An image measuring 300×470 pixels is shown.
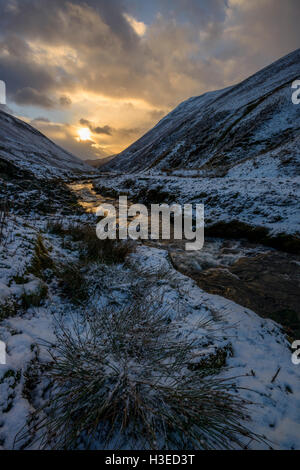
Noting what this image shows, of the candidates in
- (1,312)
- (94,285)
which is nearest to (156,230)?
(94,285)

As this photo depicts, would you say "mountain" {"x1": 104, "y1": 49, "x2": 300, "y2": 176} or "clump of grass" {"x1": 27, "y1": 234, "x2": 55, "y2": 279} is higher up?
"mountain" {"x1": 104, "y1": 49, "x2": 300, "y2": 176}

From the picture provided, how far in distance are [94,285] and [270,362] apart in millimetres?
2908

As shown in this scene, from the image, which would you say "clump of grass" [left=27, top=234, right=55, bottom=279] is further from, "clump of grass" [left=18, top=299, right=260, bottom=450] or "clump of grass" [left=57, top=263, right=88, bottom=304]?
"clump of grass" [left=18, top=299, right=260, bottom=450]

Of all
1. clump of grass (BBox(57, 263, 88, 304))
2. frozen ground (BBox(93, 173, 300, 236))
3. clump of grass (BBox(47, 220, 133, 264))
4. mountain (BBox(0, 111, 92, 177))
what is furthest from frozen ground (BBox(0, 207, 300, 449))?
mountain (BBox(0, 111, 92, 177))

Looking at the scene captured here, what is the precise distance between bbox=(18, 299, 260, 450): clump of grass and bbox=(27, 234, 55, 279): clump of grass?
169cm

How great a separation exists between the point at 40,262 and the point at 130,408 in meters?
2.94

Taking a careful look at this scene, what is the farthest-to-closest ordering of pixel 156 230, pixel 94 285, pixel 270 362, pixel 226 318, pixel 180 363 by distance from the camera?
pixel 156 230
pixel 94 285
pixel 226 318
pixel 270 362
pixel 180 363

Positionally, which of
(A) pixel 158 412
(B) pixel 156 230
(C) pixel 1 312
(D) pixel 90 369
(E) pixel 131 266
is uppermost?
(B) pixel 156 230

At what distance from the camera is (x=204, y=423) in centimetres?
154

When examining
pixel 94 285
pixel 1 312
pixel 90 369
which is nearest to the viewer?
pixel 90 369

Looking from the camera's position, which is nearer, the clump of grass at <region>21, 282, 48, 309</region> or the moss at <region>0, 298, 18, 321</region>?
the moss at <region>0, 298, 18, 321</region>

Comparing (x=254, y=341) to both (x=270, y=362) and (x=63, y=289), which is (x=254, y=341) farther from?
(x=63, y=289)

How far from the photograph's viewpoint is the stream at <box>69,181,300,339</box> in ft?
13.0

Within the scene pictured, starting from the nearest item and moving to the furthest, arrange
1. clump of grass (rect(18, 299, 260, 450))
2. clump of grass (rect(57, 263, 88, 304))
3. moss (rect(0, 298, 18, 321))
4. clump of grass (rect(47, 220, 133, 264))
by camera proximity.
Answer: clump of grass (rect(18, 299, 260, 450)) → moss (rect(0, 298, 18, 321)) → clump of grass (rect(57, 263, 88, 304)) → clump of grass (rect(47, 220, 133, 264))
